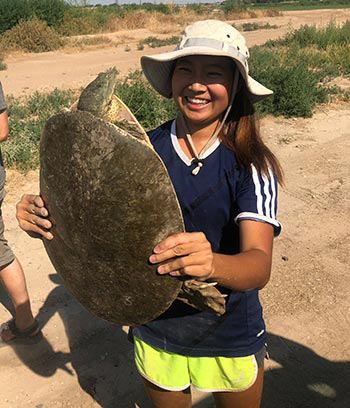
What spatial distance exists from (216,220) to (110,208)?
44 cm

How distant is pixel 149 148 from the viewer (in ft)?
3.85

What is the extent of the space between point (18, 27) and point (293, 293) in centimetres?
1856

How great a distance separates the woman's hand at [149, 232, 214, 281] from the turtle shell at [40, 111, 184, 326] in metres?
0.05

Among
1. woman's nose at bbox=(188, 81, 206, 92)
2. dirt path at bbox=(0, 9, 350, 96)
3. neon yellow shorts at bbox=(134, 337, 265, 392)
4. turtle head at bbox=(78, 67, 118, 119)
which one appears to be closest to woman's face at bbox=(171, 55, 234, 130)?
woman's nose at bbox=(188, 81, 206, 92)

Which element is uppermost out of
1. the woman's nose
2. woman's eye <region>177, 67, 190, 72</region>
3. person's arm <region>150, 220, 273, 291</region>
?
woman's eye <region>177, 67, 190, 72</region>

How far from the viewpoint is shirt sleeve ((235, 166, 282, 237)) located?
139 centimetres

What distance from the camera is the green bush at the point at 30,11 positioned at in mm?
19672

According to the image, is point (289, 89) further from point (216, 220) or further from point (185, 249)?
point (185, 249)

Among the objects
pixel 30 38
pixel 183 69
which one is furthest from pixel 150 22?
pixel 183 69

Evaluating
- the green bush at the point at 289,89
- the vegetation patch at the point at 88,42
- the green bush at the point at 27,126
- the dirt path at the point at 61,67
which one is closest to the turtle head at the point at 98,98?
the green bush at the point at 27,126

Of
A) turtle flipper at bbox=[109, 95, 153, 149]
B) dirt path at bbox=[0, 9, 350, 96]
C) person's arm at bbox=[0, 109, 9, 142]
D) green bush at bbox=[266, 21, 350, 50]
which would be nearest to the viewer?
turtle flipper at bbox=[109, 95, 153, 149]

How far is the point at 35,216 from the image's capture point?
151 centimetres

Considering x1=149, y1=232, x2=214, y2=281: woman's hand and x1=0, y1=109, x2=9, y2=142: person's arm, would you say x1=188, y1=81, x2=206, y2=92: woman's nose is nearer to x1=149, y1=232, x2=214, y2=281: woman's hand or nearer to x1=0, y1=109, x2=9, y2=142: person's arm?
x1=149, y1=232, x2=214, y2=281: woman's hand

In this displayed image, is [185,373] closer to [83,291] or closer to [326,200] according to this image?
[83,291]
